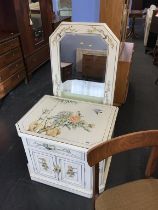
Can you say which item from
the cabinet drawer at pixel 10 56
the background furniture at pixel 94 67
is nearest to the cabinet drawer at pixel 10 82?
the cabinet drawer at pixel 10 56

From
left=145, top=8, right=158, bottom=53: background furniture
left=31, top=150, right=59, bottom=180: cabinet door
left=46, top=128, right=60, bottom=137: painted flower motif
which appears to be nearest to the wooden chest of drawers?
left=31, top=150, right=59, bottom=180: cabinet door

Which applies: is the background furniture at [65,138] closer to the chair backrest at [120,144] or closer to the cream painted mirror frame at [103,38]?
the cream painted mirror frame at [103,38]

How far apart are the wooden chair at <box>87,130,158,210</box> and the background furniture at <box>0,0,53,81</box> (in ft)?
7.85

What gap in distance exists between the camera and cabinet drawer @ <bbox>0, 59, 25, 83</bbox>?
2523 millimetres

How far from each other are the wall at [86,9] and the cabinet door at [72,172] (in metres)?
1.38

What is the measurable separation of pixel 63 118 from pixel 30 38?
6.81 ft

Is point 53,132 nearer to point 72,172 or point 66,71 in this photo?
point 72,172

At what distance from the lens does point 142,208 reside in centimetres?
90

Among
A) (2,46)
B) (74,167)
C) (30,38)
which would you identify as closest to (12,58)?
(2,46)

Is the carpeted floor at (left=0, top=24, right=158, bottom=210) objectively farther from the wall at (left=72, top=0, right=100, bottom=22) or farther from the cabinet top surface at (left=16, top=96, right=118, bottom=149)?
the wall at (left=72, top=0, right=100, bottom=22)

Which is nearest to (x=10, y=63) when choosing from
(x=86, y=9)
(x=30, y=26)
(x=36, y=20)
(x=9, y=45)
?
(x=9, y=45)

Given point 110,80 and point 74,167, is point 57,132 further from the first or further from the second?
point 110,80

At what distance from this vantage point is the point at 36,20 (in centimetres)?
313

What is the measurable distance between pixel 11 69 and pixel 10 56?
173 millimetres
